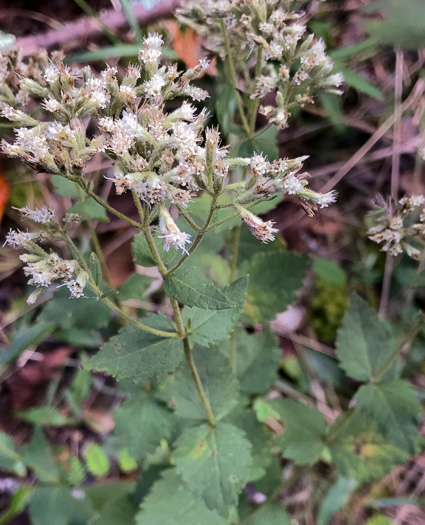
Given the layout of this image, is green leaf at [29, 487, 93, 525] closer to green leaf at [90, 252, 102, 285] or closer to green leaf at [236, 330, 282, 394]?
green leaf at [236, 330, 282, 394]

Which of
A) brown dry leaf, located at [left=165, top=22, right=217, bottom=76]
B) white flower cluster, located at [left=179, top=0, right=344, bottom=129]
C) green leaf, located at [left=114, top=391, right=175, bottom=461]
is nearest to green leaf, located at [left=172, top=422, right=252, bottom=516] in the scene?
green leaf, located at [left=114, top=391, right=175, bottom=461]

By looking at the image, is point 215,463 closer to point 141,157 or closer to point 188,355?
point 188,355

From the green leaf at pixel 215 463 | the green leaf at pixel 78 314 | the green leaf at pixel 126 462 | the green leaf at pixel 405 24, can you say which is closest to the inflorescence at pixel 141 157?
the green leaf at pixel 78 314

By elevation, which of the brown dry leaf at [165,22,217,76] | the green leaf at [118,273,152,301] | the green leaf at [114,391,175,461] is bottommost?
the green leaf at [114,391,175,461]

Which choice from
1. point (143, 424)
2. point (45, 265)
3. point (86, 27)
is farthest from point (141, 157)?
point (86, 27)

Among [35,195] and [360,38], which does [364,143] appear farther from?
[35,195]

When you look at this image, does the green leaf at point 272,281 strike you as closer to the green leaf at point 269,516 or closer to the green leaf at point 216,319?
the green leaf at point 216,319
